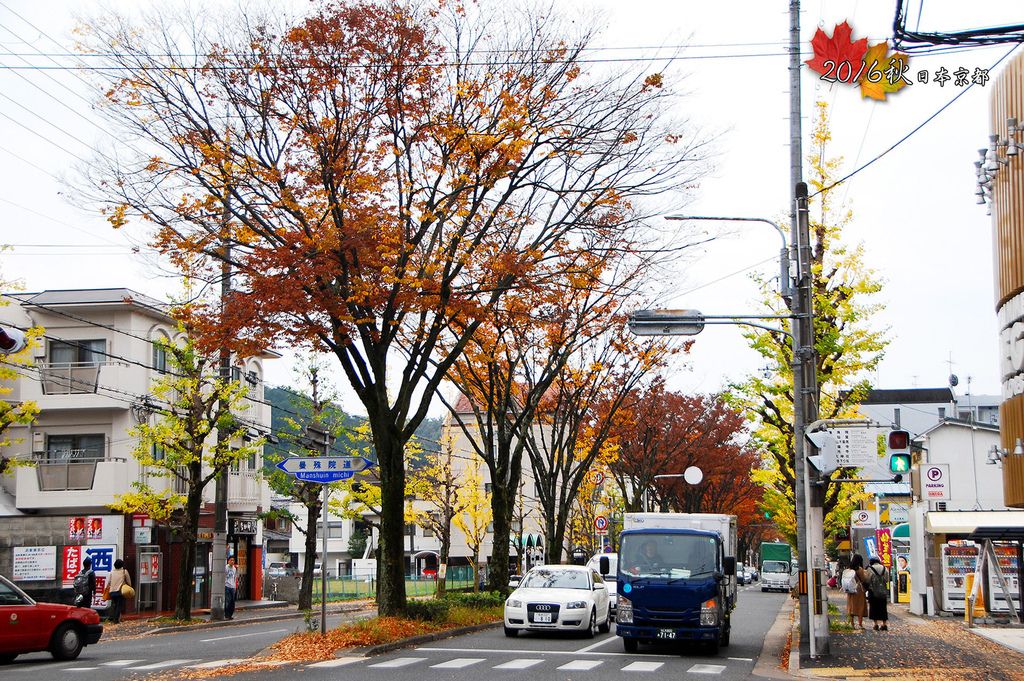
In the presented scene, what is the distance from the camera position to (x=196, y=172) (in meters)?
17.5

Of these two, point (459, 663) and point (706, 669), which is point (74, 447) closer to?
point (459, 663)

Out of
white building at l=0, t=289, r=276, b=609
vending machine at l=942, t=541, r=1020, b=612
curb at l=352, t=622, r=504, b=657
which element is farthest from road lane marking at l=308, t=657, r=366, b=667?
vending machine at l=942, t=541, r=1020, b=612

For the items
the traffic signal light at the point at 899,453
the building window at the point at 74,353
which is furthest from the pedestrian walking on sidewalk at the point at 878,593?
the building window at the point at 74,353

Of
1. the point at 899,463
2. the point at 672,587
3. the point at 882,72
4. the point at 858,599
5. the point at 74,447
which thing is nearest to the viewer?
the point at 882,72

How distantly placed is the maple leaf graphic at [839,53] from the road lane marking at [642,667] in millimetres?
8906

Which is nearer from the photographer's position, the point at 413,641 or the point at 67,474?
the point at 413,641

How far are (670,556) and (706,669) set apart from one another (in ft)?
10.5

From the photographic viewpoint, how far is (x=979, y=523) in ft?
90.6

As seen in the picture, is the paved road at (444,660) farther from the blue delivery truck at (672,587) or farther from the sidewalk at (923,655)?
the sidewalk at (923,655)

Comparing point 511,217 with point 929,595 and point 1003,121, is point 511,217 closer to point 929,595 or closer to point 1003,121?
point 1003,121

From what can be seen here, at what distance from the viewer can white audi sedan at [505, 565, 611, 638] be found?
1977 centimetres

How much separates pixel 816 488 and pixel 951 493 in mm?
31031

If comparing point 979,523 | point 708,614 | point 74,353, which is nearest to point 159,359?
point 74,353

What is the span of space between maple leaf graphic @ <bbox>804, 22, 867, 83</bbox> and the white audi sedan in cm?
1221
